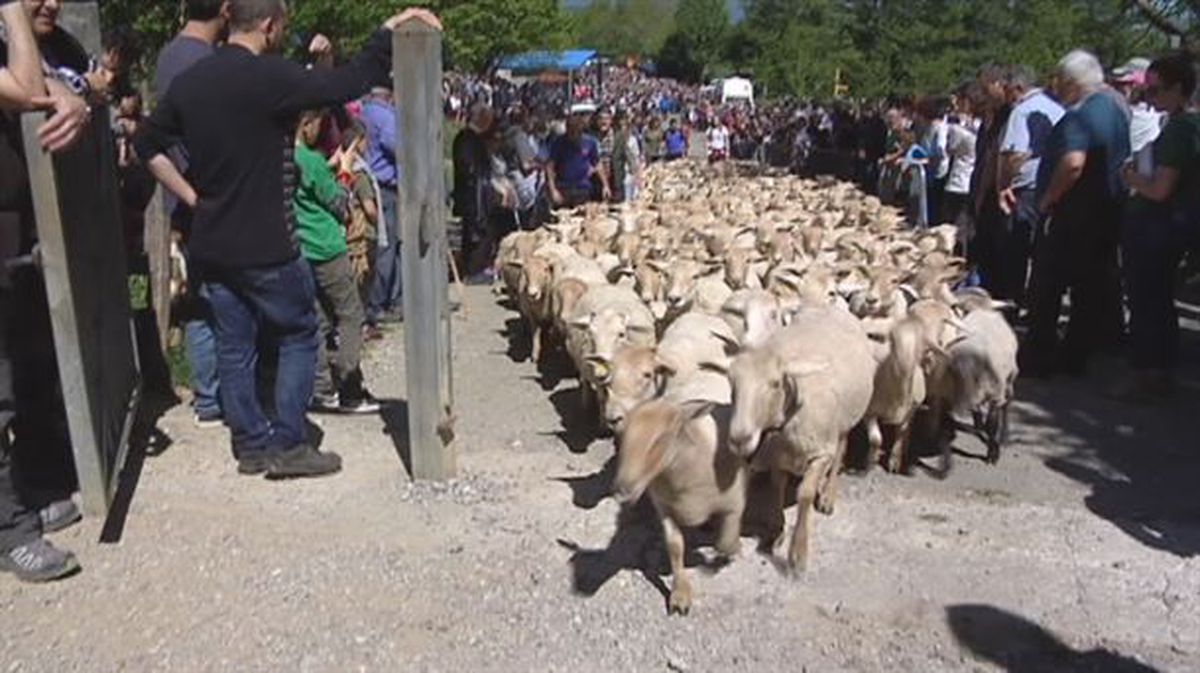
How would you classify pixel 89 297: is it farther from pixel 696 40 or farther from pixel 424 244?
pixel 696 40

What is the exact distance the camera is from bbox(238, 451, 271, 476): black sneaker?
5.56 meters

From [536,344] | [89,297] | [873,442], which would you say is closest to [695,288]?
[536,344]

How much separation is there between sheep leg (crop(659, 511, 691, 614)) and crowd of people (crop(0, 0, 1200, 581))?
202cm

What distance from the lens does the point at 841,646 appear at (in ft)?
13.6

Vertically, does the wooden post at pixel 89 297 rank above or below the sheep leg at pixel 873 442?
above

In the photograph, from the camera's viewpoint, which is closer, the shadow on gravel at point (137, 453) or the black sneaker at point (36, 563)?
the black sneaker at point (36, 563)

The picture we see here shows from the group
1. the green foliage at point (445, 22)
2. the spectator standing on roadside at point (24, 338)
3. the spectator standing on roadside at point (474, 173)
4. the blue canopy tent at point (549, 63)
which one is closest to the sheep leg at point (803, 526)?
the spectator standing on roadside at point (24, 338)

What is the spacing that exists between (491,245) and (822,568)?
26.5 feet

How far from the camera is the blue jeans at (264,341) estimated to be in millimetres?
5234

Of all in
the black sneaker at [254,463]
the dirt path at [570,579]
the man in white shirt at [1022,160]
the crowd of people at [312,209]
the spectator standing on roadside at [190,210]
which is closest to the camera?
the dirt path at [570,579]

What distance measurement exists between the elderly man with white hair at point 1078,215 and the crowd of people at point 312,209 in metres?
0.01

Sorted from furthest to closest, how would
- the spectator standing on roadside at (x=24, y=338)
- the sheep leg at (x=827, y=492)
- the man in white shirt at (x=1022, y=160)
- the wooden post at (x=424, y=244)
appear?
the man in white shirt at (x=1022, y=160), the sheep leg at (x=827, y=492), the wooden post at (x=424, y=244), the spectator standing on roadside at (x=24, y=338)

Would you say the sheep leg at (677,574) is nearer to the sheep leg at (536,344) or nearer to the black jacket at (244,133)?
the black jacket at (244,133)

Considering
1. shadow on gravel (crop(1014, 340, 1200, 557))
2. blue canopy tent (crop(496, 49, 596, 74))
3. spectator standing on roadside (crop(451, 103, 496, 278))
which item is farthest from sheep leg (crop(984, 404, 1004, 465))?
blue canopy tent (crop(496, 49, 596, 74))
